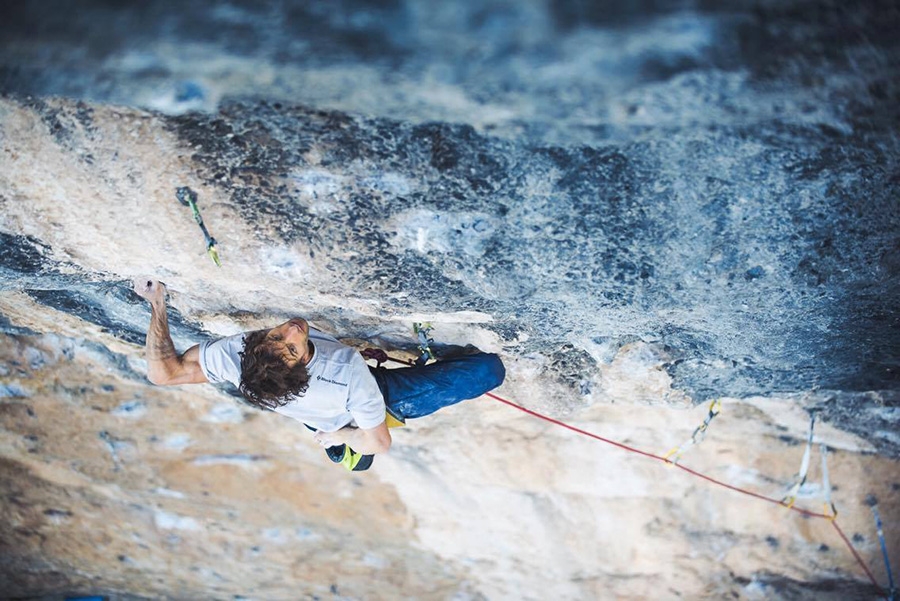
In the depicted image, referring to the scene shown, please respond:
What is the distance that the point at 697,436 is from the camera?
8.46ft

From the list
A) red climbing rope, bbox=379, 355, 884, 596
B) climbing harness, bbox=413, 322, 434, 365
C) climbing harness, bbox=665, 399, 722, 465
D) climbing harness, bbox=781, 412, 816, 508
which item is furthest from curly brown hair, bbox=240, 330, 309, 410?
climbing harness, bbox=781, 412, 816, 508

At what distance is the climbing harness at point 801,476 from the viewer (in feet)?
8.28

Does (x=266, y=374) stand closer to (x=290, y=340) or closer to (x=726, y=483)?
(x=290, y=340)

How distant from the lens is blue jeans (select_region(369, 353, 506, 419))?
2035mm

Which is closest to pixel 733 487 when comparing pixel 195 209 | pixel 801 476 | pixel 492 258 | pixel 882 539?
pixel 801 476

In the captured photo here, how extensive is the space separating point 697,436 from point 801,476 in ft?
1.87

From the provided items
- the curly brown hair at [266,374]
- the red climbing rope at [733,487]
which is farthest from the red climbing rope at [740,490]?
the curly brown hair at [266,374]

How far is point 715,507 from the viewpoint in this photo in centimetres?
301

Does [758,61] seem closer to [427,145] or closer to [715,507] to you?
[427,145]

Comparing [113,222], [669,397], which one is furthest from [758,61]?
[669,397]

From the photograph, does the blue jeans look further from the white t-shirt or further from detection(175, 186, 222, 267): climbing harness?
detection(175, 186, 222, 267): climbing harness

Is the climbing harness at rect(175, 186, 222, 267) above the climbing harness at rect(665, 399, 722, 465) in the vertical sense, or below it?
above

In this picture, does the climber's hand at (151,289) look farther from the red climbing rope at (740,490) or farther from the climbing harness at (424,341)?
the red climbing rope at (740,490)

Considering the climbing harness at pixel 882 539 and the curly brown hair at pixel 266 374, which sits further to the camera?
the climbing harness at pixel 882 539
